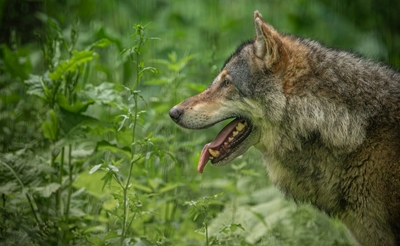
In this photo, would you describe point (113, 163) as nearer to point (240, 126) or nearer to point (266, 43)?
point (240, 126)

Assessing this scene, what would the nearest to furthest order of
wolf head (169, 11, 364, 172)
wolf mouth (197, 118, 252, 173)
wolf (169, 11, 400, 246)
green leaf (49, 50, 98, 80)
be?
wolf (169, 11, 400, 246) < wolf head (169, 11, 364, 172) < wolf mouth (197, 118, 252, 173) < green leaf (49, 50, 98, 80)

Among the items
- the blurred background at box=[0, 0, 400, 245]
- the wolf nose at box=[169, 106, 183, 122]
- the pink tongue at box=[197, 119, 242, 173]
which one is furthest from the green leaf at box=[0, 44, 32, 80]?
the pink tongue at box=[197, 119, 242, 173]

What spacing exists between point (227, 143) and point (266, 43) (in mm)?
768

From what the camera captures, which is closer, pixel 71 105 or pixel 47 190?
pixel 47 190

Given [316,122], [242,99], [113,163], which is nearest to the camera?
[113,163]

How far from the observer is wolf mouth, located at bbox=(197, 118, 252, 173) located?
3973mm

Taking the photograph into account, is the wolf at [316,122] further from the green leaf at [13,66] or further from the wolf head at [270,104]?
the green leaf at [13,66]

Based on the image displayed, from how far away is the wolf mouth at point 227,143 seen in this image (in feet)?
13.0

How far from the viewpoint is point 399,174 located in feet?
11.3

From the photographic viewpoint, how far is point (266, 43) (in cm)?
378

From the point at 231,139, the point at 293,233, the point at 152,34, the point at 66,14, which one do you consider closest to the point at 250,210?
the point at 293,233

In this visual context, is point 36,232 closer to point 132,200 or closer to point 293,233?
point 132,200

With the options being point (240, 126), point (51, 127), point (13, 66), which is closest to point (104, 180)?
point (51, 127)

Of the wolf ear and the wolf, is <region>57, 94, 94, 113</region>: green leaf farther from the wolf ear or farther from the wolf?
the wolf ear
